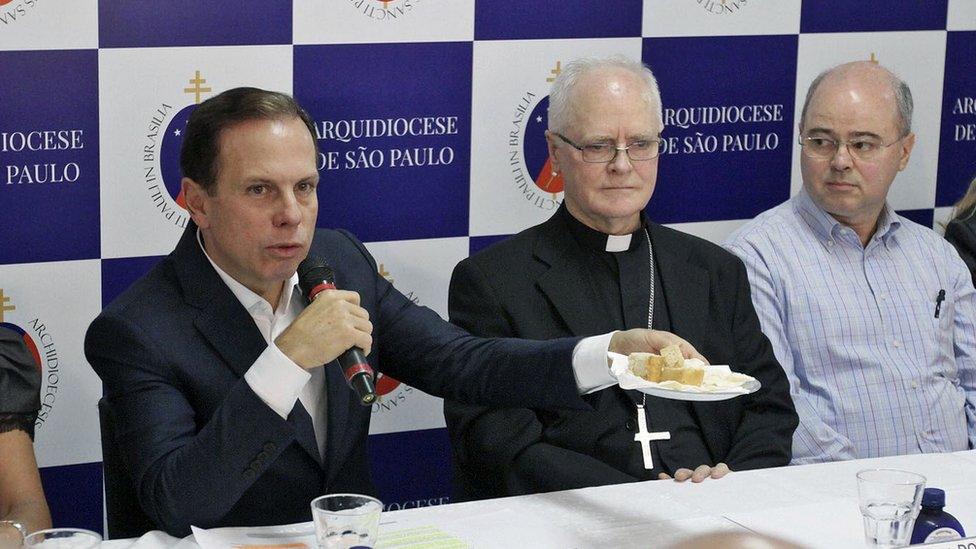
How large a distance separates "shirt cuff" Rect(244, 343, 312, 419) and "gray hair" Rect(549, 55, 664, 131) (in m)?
1.20

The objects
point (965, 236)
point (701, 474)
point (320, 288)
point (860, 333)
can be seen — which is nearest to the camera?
point (320, 288)

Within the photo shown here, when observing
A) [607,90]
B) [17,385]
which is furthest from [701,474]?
[17,385]

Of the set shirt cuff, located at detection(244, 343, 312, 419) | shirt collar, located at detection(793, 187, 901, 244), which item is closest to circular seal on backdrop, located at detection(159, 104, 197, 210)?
shirt cuff, located at detection(244, 343, 312, 419)

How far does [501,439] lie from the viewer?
294cm

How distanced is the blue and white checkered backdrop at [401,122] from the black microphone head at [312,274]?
2.99 feet

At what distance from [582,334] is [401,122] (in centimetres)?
88

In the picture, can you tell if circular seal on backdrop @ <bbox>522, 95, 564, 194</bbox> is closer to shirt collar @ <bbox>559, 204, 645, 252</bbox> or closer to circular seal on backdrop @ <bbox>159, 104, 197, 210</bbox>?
shirt collar @ <bbox>559, 204, 645, 252</bbox>

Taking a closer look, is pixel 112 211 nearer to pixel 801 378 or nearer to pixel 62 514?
pixel 62 514

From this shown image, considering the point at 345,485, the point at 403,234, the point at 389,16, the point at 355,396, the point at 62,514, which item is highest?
the point at 389,16

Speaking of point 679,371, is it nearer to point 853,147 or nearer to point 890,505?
point 890,505

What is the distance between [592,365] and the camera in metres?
2.56

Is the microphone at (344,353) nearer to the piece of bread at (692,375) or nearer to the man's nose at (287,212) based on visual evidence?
the man's nose at (287,212)

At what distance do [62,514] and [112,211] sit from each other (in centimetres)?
81

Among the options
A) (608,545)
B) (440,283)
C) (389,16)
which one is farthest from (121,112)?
(608,545)
